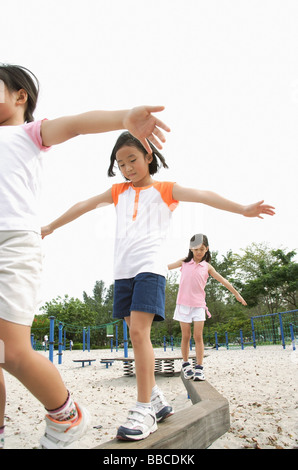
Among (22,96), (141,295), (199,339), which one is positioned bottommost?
(199,339)

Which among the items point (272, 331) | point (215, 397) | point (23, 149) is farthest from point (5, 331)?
point (272, 331)

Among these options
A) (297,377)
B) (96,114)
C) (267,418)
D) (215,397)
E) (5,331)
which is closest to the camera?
(5,331)

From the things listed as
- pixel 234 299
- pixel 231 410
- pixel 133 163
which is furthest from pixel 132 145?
pixel 234 299

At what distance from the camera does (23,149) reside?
5.19ft

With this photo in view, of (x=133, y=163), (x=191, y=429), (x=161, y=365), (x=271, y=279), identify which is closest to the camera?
(x=191, y=429)

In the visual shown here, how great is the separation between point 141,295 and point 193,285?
8.71ft

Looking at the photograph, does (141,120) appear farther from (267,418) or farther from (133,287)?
(267,418)

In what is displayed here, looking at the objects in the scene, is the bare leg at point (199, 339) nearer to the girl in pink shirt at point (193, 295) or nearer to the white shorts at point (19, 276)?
the girl in pink shirt at point (193, 295)

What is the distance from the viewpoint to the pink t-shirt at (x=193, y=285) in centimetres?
457

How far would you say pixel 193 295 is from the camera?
4.60m

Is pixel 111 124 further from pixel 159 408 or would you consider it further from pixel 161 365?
pixel 161 365

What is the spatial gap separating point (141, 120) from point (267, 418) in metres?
3.01

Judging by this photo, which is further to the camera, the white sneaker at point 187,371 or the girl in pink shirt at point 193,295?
the girl in pink shirt at point 193,295

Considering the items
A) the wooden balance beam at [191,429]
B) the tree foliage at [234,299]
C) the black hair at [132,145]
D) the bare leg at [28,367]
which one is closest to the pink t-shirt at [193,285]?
the wooden balance beam at [191,429]
